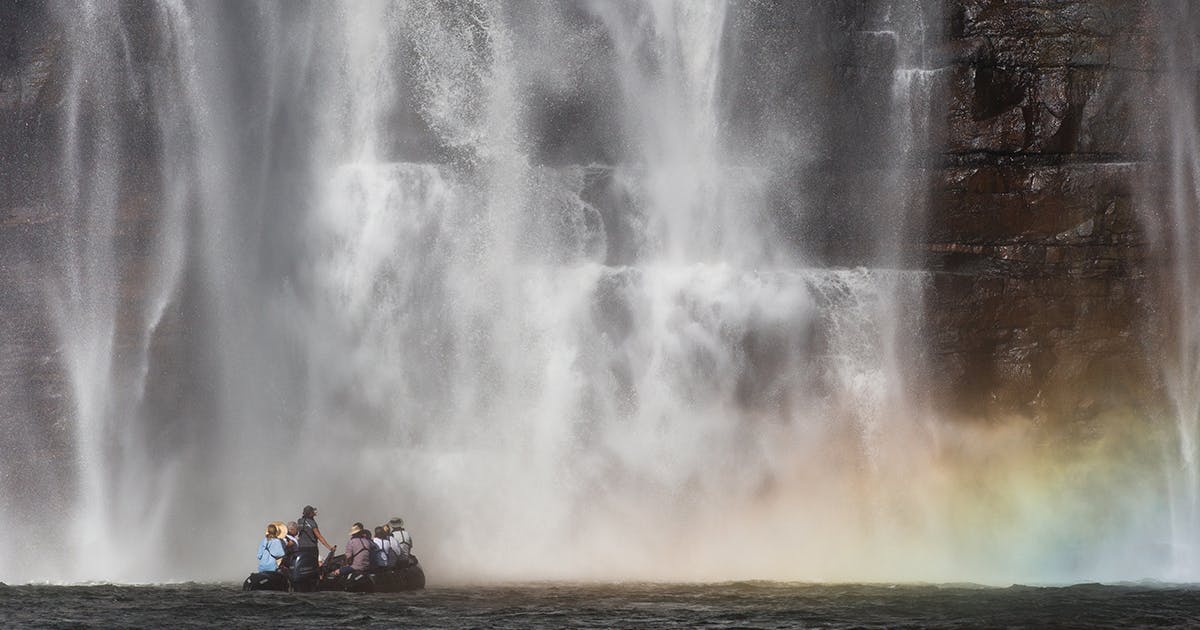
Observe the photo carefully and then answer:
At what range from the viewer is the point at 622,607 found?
24.7 metres

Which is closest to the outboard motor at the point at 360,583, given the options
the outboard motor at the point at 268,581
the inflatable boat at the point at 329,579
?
the inflatable boat at the point at 329,579

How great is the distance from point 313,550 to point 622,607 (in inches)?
262

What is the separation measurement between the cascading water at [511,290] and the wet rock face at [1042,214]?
3.85ft

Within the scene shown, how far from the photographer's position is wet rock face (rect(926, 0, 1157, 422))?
117ft

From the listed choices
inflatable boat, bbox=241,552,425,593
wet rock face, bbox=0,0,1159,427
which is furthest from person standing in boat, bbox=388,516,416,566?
wet rock face, bbox=0,0,1159,427

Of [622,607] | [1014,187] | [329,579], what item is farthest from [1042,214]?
[329,579]

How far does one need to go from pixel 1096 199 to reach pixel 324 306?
1970 centimetres

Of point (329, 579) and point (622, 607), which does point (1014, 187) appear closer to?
point (622, 607)

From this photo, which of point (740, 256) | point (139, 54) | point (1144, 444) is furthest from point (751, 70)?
point (139, 54)

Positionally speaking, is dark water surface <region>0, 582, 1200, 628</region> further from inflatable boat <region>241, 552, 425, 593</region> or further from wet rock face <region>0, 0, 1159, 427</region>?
Result: wet rock face <region>0, 0, 1159, 427</region>

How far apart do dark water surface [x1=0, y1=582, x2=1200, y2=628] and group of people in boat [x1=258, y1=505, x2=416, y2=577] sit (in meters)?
0.93

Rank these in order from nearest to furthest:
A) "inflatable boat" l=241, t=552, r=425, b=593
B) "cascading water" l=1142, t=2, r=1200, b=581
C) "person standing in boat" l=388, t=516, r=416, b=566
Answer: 1. "inflatable boat" l=241, t=552, r=425, b=593
2. "person standing in boat" l=388, t=516, r=416, b=566
3. "cascading water" l=1142, t=2, r=1200, b=581

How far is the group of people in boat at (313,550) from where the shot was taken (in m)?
27.4

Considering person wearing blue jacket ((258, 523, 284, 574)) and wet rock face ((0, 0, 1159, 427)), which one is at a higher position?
wet rock face ((0, 0, 1159, 427))
